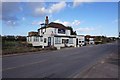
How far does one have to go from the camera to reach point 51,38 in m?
54.7

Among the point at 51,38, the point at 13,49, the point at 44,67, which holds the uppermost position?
the point at 51,38

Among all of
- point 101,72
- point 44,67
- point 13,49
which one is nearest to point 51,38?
point 13,49

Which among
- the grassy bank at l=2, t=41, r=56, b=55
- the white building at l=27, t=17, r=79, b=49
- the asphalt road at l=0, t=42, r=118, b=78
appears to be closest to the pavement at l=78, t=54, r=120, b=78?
the asphalt road at l=0, t=42, r=118, b=78

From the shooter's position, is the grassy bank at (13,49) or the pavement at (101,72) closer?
the pavement at (101,72)

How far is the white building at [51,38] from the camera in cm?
5381

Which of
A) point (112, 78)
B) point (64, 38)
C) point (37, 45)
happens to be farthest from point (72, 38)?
point (112, 78)

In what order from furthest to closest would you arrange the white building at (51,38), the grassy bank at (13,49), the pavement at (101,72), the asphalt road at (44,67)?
1. the white building at (51,38)
2. the grassy bank at (13,49)
3. the asphalt road at (44,67)
4. the pavement at (101,72)

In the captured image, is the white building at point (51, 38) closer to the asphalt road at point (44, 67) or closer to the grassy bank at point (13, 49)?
the grassy bank at point (13, 49)

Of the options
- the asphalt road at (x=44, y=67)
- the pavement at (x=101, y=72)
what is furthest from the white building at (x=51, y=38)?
the pavement at (x=101, y=72)

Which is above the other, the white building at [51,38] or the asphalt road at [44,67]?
the white building at [51,38]

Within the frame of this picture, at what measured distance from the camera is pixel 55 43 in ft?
182

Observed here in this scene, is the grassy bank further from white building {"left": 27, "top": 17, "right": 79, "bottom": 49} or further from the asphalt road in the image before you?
white building {"left": 27, "top": 17, "right": 79, "bottom": 49}

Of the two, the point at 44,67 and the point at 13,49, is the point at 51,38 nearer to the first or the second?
the point at 13,49

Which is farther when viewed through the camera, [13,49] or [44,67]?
[13,49]
